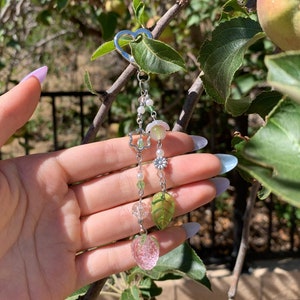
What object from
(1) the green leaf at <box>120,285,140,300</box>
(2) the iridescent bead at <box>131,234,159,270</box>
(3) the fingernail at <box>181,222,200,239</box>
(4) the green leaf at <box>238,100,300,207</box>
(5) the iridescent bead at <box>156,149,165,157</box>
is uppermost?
(4) the green leaf at <box>238,100,300,207</box>

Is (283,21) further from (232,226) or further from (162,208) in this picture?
(232,226)

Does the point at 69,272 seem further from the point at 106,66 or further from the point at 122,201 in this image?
the point at 106,66

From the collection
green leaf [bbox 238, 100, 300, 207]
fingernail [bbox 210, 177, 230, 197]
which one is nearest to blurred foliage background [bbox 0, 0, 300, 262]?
fingernail [bbox 210, 177, 230, 197]

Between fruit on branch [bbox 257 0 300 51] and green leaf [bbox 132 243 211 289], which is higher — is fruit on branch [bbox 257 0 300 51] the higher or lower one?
the higher one

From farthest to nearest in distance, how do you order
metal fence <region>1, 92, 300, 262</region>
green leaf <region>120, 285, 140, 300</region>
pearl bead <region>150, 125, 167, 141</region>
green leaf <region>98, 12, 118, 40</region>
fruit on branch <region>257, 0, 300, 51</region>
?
metal fence <region>1, 92, 300, 262</region>
green leaf <region>98, 12, 118, 40</region>
green leaf <region>120, 285, 140, 300</region>
pearl bead <region>150, 125, 167, 141</region>
fruit on branch <region>257, 0, 300, 51</region>

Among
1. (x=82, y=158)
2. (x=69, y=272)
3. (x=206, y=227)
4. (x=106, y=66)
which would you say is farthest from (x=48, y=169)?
(x=106, y=66)

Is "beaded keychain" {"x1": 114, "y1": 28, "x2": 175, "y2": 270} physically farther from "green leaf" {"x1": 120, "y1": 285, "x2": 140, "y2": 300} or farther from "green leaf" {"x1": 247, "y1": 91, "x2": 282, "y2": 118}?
"green leaf" {"x1": 120, "y1": 285, "x2": 140, "y2": 300}

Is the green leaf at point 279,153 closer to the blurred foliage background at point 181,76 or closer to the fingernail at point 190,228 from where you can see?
the fingernail at point 190,228
